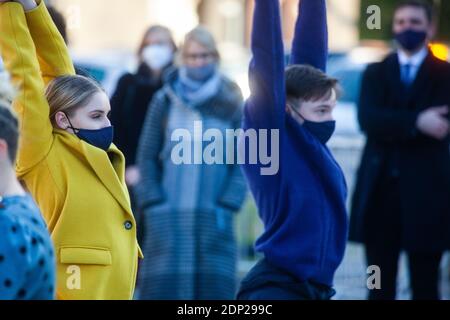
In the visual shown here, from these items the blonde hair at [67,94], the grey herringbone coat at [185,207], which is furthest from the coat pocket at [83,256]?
the grey herringbone coat at [185,207]

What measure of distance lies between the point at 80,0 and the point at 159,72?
16.3m

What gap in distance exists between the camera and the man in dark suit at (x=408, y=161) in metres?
6.94

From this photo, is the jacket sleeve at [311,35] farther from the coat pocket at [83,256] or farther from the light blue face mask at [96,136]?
the coat pocket at [83,256]

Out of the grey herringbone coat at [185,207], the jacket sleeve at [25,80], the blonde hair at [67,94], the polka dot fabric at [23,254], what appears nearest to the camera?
the polka dot fabric at [23,254]

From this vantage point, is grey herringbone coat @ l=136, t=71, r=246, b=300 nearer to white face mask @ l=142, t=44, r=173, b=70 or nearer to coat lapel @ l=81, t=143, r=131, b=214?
white face mask @ l=142, t=44, r=173, b=70

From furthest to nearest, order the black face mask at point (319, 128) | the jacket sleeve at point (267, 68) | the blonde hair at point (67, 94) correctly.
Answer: the black face mask at point (319, 128)
the jacket sleeve at point (267, 68)
the blonde hair at point (67, 94)

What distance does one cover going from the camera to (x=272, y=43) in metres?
4.98

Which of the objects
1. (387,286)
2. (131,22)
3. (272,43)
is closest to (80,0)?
(131,22)

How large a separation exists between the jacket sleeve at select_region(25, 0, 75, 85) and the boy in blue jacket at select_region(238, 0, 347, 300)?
0.68 m

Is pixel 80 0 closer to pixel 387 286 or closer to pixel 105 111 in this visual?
pixel 387 286

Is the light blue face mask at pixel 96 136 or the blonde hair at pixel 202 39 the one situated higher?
the blonde hair at pixel 202 39

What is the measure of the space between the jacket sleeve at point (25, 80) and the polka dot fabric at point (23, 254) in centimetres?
79

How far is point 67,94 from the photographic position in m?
4.55
